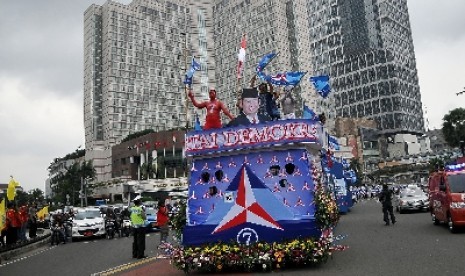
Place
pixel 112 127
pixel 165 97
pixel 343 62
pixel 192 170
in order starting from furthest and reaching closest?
1. pixel 343 62
2. pixel 165 97
3. pixel 112 127
4. pixel 192 170

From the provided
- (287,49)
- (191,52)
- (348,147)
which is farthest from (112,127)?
(348,147)

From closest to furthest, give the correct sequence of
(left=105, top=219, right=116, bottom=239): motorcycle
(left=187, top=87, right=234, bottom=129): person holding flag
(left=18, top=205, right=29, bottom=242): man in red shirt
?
(left=187, top=87, right=234, bottom=129): person holding flag < (left=18, top=205, right=29, bottom=242): man in red shirt < (left=105, top=219, right=116, bottom=239): motorcycle

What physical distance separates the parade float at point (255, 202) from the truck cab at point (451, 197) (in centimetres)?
534

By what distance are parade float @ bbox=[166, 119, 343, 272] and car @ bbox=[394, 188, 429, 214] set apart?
51.6ft

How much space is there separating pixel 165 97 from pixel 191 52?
48.1 ft

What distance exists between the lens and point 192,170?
11312 millimetres

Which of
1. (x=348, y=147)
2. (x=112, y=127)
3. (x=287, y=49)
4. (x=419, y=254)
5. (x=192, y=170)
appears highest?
(x=287, y=49)

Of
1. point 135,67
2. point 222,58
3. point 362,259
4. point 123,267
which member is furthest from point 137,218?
point 222,58

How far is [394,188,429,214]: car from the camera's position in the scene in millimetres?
24842

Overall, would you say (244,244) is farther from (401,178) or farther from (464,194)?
(401,178)

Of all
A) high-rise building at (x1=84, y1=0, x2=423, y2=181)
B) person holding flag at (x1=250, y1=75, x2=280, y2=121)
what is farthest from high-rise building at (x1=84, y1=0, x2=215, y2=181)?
person holding flag at (x1=250, y1=75, x2=280, y2=121)

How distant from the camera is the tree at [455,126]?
64.1 meters

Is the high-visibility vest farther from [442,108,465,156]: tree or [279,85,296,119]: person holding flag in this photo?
[442,108,465,156]: tree

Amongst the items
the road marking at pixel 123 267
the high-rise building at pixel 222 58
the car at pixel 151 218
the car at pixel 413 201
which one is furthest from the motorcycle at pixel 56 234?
the high-rise building at pixel 222 58
